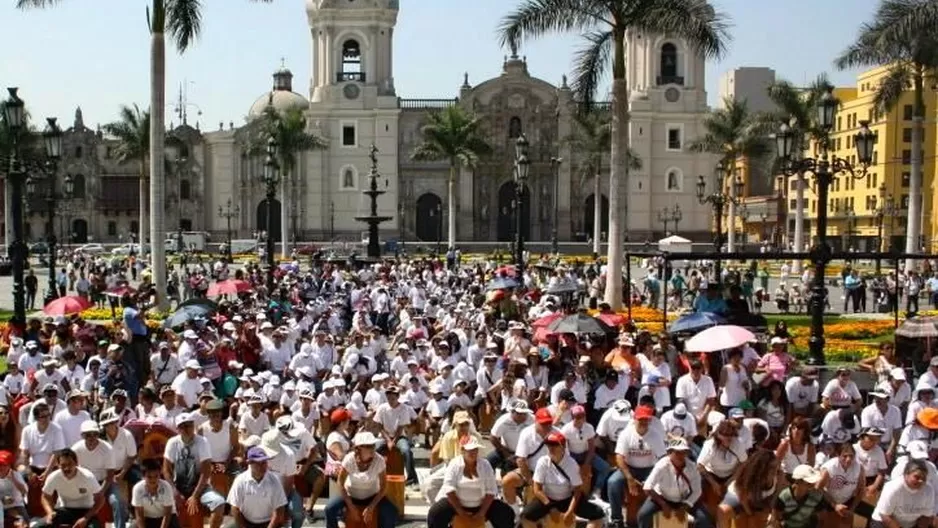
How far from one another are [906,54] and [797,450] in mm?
28106

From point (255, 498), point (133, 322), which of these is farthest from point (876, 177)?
point (255, 498)

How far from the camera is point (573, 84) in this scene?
91.2ft

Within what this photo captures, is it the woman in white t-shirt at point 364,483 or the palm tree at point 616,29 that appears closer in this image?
the woman in white t-shirt at point 364,483

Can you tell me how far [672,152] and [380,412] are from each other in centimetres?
6574

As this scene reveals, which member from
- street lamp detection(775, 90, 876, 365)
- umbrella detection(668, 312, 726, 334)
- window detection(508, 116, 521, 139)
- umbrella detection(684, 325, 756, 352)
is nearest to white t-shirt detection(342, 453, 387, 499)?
umbrella detection(684, 325, 756, 352)

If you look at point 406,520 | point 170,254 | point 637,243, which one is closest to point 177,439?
point 406,520

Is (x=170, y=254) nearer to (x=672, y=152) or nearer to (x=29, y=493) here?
(x=672, y=152)

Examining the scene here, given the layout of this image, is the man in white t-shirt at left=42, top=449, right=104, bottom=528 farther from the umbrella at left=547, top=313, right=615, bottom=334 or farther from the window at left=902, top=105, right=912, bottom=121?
the window at left=902, top=105, right=912, bottom=121

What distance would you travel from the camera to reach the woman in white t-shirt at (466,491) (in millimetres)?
9305

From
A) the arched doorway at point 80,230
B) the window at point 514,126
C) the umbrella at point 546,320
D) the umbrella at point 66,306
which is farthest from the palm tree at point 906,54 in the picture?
the arched doorway at point 80,230

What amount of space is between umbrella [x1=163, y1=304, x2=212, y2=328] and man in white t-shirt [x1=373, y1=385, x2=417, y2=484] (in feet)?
23.1

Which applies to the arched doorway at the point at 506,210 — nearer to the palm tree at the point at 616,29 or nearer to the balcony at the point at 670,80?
the balcony at the point at 670,80

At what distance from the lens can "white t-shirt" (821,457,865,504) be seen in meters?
9.43

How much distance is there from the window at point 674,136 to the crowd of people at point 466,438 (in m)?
61.4
